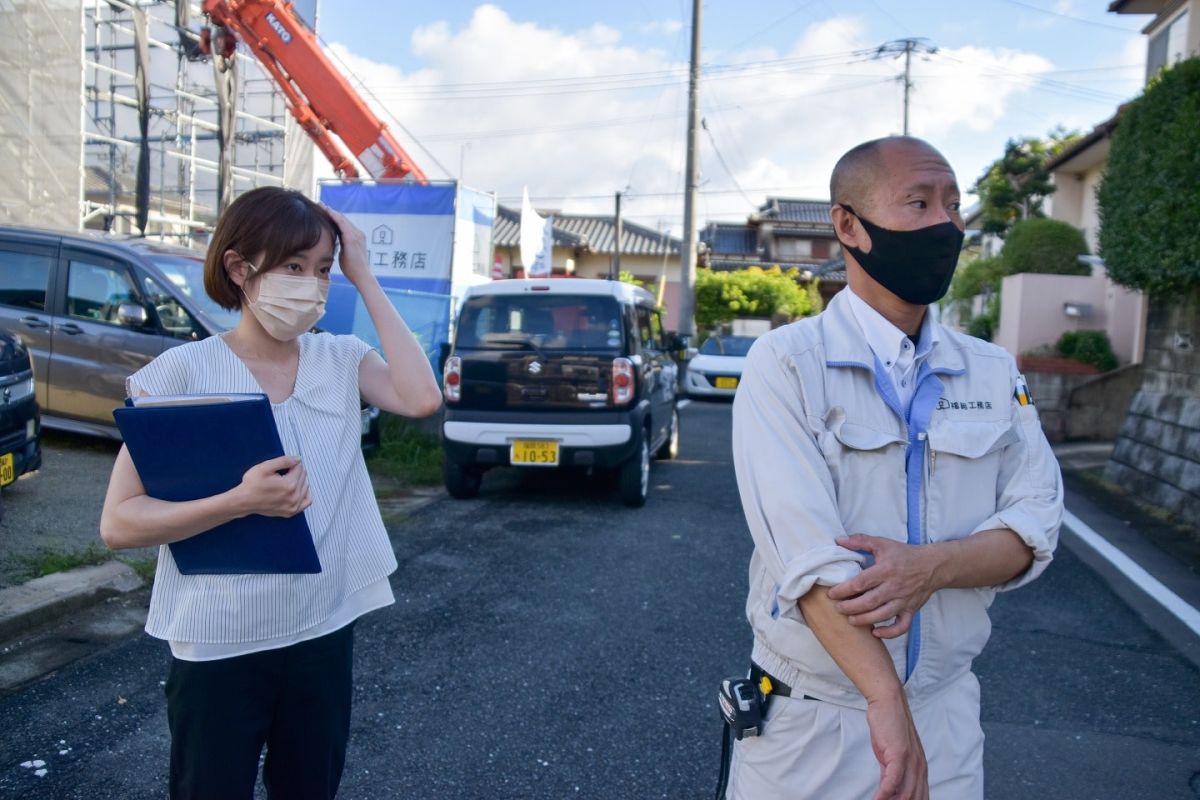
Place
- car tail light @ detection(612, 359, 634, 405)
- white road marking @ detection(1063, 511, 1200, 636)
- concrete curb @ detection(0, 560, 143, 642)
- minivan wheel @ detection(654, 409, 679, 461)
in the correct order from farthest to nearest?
minivan wheel @ detection(654, 409, 679, 461) → car tail light @ detection(612, 359, 634, 405) → white road marking @ detection(1063, 511, 1200, 636) → concrete curb @ detection(0, 560, 143, 642)

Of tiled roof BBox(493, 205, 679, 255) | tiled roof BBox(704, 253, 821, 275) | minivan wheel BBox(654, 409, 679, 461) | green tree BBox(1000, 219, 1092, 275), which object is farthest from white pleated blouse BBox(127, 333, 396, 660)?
tiled roof BBox(704, 253, 821, 275)

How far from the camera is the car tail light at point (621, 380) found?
7.29 meters

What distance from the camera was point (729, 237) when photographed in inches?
1613

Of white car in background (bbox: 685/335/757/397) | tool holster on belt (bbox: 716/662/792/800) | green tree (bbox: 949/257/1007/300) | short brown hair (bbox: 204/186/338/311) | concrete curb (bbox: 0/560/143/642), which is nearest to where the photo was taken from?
tool holster on belt (bbox: 716/662/792/800)

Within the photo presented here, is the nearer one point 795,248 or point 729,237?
point 795,248

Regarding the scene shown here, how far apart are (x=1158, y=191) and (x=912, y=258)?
335 inches

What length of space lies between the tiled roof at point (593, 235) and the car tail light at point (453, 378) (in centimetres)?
2690

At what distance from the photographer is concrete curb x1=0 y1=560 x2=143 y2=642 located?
4232 millimetres

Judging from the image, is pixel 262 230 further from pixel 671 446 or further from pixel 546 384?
pixel 671 446

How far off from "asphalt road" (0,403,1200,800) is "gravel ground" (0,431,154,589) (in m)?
1.41

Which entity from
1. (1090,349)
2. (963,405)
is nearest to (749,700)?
(963,405)

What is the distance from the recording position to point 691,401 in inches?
697

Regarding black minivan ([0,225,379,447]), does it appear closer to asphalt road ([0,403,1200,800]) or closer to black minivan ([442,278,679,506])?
black minivan ([442,278,679,506])

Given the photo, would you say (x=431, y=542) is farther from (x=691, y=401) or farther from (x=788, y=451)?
(x=691, y=401)
